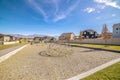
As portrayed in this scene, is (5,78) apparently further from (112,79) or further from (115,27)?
(115,27)

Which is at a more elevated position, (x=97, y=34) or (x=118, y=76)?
(x=97, y=34)

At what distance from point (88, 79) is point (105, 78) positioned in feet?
2.76

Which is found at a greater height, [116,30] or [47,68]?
[116,30]

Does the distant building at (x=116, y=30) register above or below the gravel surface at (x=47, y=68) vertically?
above

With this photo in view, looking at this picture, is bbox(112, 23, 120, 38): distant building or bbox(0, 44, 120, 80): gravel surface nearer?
bbox(0, 44, 120, 80): gravel surface

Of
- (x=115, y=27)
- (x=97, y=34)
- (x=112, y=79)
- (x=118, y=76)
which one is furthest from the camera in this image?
(x=97, y=34)

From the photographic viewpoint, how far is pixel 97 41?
31.5 m

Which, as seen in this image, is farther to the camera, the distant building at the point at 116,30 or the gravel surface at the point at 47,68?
the distant building at the point at 116,30

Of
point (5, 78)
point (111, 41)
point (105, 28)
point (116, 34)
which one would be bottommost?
point (5, 78)

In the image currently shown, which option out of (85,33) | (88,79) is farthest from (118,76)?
(85,33)

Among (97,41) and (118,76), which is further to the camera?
(97,41)

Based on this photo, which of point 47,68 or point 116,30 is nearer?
point 47,68

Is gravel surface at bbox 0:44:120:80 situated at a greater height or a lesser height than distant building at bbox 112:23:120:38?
lesser

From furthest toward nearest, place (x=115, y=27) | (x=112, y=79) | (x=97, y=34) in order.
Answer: (x=97, y=34) < (x=115, y=27) < (x=112, y=79)
